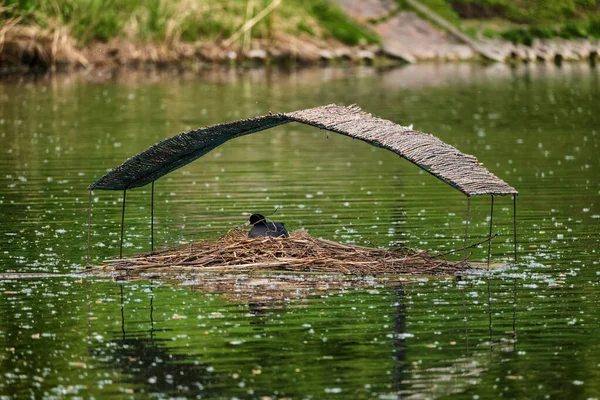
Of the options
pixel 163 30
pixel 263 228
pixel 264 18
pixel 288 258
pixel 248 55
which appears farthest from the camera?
pixel 248 55

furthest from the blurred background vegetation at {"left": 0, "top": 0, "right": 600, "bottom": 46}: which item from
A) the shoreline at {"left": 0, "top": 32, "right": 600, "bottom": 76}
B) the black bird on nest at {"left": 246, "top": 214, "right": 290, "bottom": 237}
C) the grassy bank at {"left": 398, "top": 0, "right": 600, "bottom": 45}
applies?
the black bird on nest at {"left": 246, "top": 214, "right": 290, "bottom": 237}

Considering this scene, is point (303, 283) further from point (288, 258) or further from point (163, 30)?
point (163, 30)

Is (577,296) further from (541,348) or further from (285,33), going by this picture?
(285,33)

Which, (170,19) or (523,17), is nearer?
(170,19)

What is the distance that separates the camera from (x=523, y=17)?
6103cm

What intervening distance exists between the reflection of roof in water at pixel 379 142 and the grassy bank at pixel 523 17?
45203mm

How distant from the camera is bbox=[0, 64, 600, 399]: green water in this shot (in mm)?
10828

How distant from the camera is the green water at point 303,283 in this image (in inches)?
426

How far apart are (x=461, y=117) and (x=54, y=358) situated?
24.7 meters

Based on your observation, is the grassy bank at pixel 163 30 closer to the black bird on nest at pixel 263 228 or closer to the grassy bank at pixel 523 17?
the grassy bank at pixel 523 17

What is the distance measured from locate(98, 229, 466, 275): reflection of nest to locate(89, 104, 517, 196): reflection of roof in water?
118 cm

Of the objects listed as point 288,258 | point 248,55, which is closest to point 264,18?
point 248,55

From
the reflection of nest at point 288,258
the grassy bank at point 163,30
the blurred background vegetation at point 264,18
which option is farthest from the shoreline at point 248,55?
the reflection of nest at point 288,258

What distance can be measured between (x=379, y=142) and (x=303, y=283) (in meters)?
1.76
